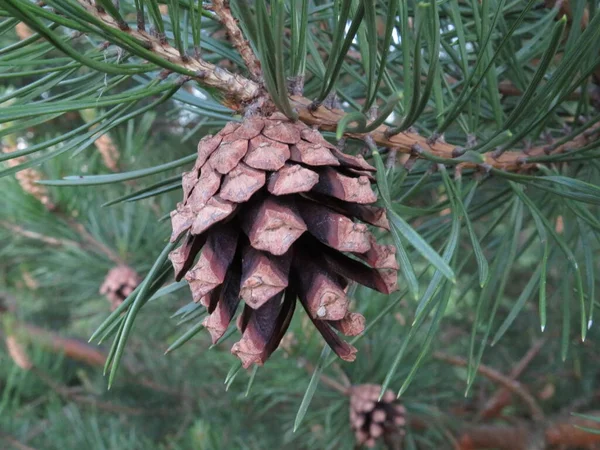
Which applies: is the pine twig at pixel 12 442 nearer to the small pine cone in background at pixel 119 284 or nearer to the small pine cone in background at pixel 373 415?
the small pine cone in background at pixel 119 284

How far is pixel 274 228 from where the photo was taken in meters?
0.26

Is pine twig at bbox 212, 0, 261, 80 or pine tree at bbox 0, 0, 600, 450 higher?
pine twig at bbox 212, 0, 261, 80

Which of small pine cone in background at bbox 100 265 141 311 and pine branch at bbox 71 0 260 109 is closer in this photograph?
pine branch at bbox 71 0 260 109

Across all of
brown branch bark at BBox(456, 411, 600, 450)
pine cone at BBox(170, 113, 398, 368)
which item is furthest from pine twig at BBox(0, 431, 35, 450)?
pine cone at BBox(170, 113, 398, 368)

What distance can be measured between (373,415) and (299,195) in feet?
1.66

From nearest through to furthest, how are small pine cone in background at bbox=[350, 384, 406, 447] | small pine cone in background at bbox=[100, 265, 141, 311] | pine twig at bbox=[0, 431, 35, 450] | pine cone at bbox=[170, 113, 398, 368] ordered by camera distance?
pine cone at bbox=[170, 113, 398, 368] < small pine cone in background at bbox=[350, 384, 406, 447] < small pine cone in background at bbox=[100, 265, 141, 311] < pine twig at bbox=[0, 431, 35, 450]

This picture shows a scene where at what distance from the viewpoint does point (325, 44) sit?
477mm

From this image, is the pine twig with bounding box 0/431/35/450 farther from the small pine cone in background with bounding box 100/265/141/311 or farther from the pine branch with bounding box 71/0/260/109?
the pine branch with bounding box 71/0/260/109

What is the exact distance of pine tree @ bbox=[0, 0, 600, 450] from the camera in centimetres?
27

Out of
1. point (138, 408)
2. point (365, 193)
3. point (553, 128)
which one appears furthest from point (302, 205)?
point (138, 408)

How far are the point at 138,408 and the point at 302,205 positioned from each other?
1.05m

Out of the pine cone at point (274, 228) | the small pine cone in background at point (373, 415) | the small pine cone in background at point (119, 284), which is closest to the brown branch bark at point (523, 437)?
the small pine cone in background at point (373, 415)

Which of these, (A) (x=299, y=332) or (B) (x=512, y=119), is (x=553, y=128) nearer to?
(B) (x=512, y=119)

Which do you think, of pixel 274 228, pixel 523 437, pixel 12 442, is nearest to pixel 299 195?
pixel 274 228
